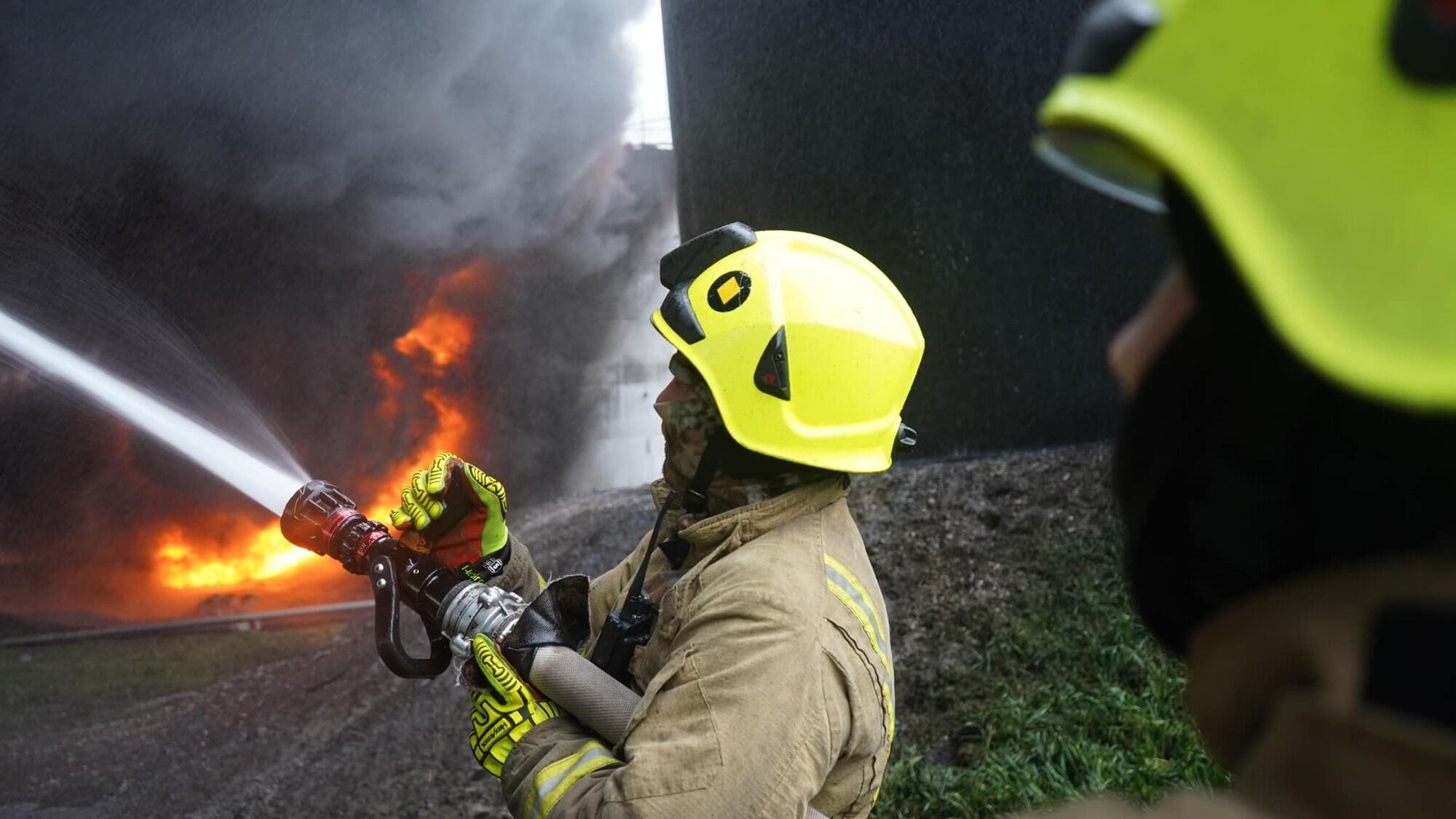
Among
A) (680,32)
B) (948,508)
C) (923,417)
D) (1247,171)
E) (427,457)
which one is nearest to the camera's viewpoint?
(1247,171)

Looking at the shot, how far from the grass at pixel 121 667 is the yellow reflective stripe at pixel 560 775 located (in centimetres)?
632

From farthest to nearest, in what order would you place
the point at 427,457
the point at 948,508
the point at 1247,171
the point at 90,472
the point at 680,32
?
the point at 427,457 < the point at 90,472 < the point at 680,32 < the point at 948,508 < the point at 1247,171

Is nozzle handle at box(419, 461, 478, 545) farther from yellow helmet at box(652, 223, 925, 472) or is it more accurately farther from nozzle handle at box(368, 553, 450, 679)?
yellow helmet at box(652, 223, 925, 472)

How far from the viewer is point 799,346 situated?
2.33 meters

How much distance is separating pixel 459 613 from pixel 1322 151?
89.3 inches

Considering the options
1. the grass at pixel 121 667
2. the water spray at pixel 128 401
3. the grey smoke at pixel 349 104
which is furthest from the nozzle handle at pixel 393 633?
the grey smoke at pixel 349 104

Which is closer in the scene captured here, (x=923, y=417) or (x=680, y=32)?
(x=923, y=417)

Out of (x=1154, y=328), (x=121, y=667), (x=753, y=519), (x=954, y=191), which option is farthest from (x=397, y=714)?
(x=1154, y=328)

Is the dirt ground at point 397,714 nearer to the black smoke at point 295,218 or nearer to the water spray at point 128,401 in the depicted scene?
the water spray at point 128,401

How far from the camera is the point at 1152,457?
0.81m

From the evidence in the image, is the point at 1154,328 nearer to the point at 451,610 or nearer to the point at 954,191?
the point at 451,610

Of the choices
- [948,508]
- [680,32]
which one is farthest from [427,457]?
[948,508]

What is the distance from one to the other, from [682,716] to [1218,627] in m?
1.28

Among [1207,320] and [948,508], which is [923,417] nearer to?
[948,508]
